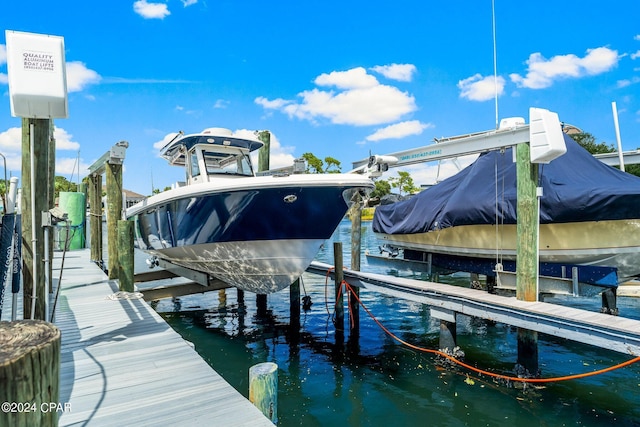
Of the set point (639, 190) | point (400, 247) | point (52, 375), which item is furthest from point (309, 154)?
point (52, 375)

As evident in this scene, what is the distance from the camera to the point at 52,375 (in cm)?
158

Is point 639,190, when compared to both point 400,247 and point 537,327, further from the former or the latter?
point 400,247

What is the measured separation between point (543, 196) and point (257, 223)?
15.8 feet

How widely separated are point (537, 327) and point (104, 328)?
18.7 ft

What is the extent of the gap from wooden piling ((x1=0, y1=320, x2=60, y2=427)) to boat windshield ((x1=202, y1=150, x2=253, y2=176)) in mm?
7255

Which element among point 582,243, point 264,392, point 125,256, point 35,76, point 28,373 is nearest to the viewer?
point 28,373

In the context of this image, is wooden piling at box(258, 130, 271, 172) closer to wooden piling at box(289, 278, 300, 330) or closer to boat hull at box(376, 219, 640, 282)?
wooden piling at box(289, 278, 300, 330)

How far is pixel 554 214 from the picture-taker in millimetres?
7137

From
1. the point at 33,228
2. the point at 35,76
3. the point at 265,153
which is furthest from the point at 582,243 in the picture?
the point at 35,76

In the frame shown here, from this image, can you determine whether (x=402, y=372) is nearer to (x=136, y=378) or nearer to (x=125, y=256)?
(x=136, y=378)

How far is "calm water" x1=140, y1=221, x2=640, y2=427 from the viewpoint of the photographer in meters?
5.74

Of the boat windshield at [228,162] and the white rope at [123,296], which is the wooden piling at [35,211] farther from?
the boat windshield at [228,162]

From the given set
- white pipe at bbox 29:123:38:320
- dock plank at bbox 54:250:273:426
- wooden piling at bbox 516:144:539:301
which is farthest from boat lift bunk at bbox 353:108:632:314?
white pipe at bbox 29:123:38:320

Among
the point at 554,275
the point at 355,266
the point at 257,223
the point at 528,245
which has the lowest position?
the point at 355,266
